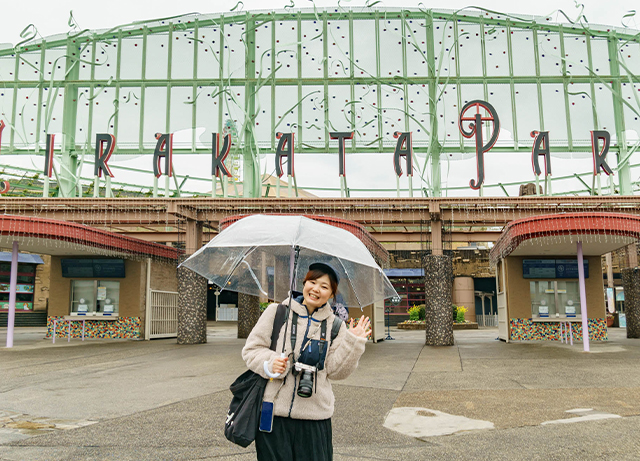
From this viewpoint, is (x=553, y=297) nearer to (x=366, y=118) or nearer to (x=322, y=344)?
(x=366, y=118)

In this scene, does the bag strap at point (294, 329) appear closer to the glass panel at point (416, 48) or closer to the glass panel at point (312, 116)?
the glass panel at point (312, 116)

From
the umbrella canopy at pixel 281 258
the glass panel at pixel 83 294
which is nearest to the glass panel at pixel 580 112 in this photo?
the glass panel at pixel 83 294

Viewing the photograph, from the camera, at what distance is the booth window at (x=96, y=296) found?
62.6 ft

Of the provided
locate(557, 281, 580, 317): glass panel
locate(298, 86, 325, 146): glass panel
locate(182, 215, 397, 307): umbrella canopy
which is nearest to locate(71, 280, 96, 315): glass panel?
locate(298, 86, 325, 146): glass panel

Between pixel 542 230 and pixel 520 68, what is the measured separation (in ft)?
48.2

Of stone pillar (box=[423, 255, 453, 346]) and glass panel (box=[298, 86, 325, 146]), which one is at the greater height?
glass panel (box=[298, 86, 325, 146])

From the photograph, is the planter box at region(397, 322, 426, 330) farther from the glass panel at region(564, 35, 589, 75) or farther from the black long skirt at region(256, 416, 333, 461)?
the black long skirt at region(256, 416, 333, 461)

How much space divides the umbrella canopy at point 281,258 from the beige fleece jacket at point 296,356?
0.52 m

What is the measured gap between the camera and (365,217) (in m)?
17.4

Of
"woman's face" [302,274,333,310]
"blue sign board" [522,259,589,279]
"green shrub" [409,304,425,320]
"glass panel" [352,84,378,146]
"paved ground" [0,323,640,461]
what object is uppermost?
"glass panel" [352,84,378,146]

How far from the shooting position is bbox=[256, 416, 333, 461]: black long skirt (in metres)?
3.19

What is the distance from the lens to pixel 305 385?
314 cm

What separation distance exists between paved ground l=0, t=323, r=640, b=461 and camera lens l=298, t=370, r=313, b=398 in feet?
7.23

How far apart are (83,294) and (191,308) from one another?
4.23 metres
